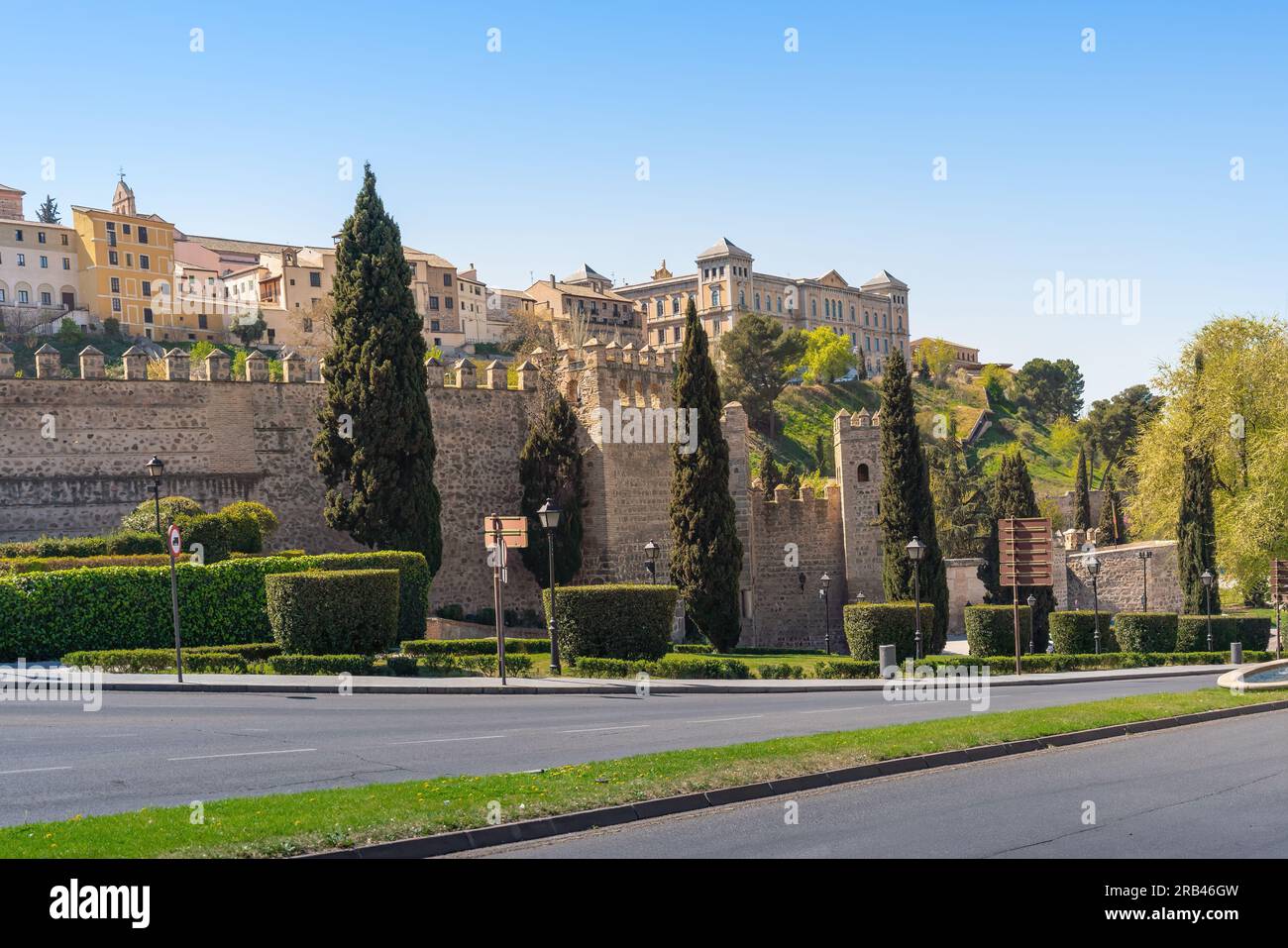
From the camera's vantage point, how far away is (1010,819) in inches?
431

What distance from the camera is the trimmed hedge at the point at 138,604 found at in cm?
2577

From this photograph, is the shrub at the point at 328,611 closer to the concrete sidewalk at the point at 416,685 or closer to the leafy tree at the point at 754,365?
the concrete sidewalk at the point at 416,685

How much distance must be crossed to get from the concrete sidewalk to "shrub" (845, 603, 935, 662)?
4665 mm

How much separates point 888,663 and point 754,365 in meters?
57.7

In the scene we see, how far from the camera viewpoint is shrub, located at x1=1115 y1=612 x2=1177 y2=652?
143ft

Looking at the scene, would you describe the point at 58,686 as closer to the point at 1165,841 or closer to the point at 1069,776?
the point at 1069,776

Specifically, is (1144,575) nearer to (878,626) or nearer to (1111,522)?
(1111,522)

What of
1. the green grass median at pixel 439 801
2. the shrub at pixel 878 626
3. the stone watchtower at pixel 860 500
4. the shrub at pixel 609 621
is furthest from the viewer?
the stone watchtower at pixel 860 500

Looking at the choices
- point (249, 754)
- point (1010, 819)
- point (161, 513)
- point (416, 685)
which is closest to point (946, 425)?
point (161, 513)

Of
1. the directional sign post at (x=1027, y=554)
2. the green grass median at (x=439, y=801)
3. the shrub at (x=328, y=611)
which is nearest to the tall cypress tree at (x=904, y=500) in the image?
the directional sign post at (x=1027, y=554)

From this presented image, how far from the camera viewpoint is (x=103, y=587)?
26766mm

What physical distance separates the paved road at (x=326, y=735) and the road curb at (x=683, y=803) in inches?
108

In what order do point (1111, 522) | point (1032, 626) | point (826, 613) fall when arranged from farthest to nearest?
point (1111, 522)
point (826, 613)
point (1032, 626)

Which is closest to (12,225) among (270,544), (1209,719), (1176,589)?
(270,544)
